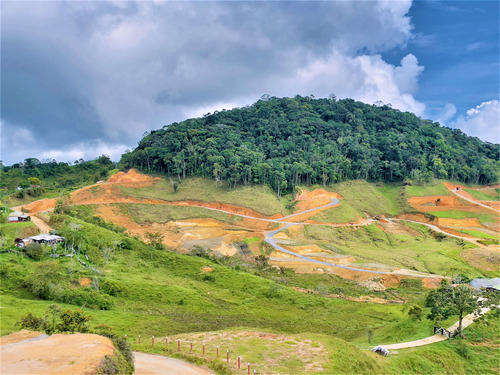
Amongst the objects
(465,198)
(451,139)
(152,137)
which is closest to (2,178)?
(152,137)

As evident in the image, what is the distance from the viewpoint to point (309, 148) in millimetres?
122188

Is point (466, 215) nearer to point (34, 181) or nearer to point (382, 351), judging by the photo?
point (382, 351)

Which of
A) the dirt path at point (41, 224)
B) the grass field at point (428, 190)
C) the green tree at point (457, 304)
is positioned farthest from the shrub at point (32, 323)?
the grass field at point (428, 190)

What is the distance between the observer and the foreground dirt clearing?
12.9m

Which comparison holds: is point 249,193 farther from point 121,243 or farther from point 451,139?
point 451,139

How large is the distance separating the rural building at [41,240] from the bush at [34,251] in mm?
1355

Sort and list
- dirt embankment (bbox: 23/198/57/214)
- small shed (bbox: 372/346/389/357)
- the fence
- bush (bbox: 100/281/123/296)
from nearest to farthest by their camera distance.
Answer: the fence
small shed (bbox: 372/346/389/357)
bush (bbox: 100/281/123/296)
dirt embankment (bbox: 23/198/57/214)

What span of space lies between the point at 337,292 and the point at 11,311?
39.8 metres

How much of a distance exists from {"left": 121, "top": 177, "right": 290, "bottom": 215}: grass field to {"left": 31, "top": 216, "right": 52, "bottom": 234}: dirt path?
33.7 m

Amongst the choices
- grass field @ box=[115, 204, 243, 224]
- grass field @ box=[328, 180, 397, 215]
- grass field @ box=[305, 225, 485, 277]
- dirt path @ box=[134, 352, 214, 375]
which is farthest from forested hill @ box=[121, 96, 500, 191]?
dirt path @ box=[134, 352, 214, 375]

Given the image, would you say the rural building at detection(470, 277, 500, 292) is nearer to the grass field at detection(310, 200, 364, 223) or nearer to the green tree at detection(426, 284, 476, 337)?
the green tree at detection(426, 284, 476, 337)

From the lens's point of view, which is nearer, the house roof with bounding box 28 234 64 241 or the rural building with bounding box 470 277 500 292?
the house roof with bounding box 28 234 64 241

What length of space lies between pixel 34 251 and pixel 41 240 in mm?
3467

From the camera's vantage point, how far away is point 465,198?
98938mm
